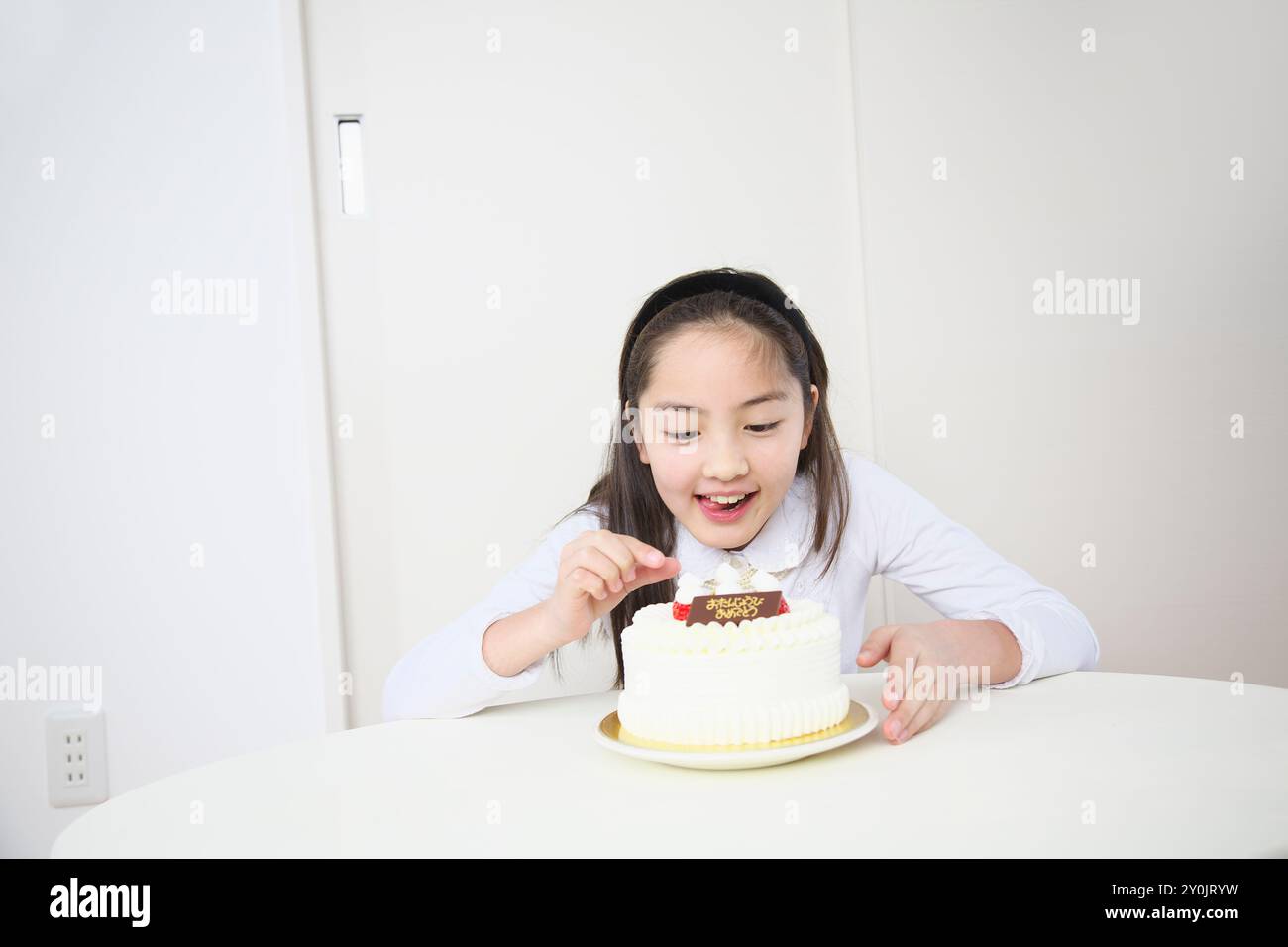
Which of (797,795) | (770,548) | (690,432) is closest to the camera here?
(797,795)

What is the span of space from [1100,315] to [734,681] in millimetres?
1785

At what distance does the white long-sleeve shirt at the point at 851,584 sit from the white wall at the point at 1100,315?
65cm

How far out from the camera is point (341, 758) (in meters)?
1.13

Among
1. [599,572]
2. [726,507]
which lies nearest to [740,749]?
[599,572]

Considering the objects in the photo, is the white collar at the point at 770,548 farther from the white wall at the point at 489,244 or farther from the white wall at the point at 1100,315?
the white wall at the point at 1100,315

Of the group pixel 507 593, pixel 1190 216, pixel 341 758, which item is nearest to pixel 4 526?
pixel 507 593

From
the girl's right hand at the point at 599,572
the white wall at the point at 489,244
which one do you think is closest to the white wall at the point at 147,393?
the white wall at the point at 489,244

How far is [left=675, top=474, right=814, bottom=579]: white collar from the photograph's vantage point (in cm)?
171

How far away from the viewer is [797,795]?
925 mm

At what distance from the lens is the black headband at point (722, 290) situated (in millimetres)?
1709

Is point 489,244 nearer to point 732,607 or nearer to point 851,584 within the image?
point 851,584

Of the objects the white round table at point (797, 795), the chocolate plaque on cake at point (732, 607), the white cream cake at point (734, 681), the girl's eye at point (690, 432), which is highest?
the girl's eye at point (690, 432)

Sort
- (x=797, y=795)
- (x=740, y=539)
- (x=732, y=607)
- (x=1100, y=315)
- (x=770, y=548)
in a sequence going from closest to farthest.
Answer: (x=797, y=795), (x=732, y=607), (x=740, y=539), (x=770, y=548), (x=1100, y=315)
